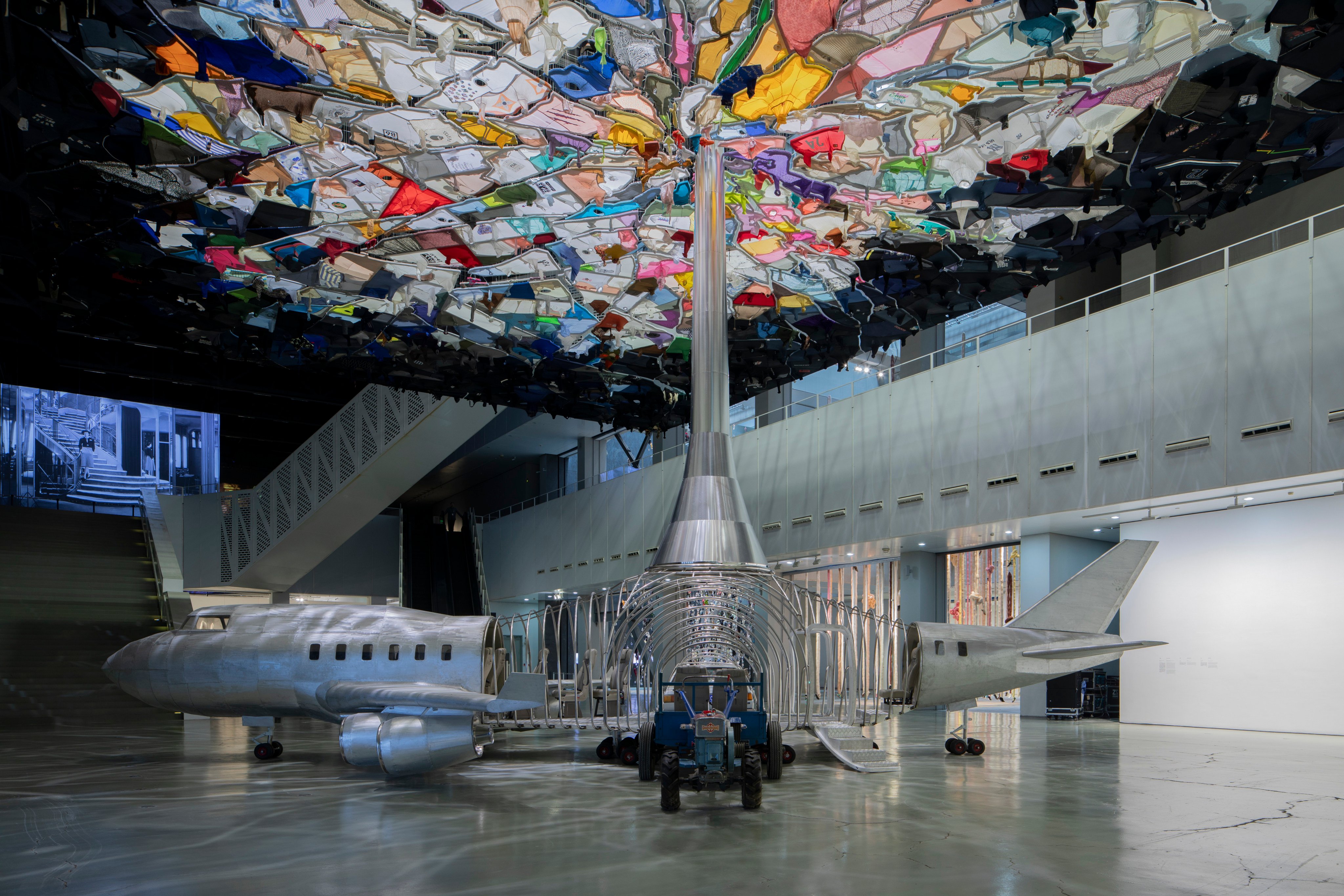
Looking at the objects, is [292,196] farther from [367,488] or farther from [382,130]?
[367,488]

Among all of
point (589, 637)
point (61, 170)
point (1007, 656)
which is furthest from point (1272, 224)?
point (61, 170)

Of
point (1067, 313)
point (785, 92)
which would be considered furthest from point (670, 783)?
point (1067, 313)

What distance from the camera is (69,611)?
83.1 ft

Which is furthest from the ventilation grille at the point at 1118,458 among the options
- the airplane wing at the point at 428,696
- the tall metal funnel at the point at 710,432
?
the airplane wing at the point at 428,696

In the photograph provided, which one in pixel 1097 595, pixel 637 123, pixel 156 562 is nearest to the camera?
pixel 637 123

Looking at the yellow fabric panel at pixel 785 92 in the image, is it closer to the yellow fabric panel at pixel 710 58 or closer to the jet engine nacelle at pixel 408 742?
the yellow fabric panel at pixel 710 58

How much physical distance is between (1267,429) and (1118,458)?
10.2 ft

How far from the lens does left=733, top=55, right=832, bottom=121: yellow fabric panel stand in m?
12.3

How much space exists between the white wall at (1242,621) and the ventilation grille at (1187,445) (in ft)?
13.1

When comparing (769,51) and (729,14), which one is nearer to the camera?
(729,14)

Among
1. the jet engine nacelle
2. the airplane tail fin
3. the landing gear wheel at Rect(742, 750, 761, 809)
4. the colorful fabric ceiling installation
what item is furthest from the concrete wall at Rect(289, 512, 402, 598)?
the landing gear wheel at Rect(742, 750, 761, 809)

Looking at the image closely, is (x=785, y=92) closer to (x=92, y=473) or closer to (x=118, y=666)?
(x=118, y=666)

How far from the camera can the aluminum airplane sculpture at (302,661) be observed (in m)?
14.9

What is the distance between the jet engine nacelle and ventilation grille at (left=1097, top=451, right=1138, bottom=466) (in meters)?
15.0
